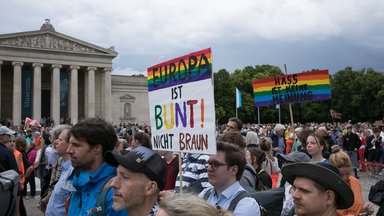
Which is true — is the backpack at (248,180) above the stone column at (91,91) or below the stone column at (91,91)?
below

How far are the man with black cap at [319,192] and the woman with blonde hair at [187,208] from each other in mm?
1367

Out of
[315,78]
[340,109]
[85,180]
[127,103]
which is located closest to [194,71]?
[85,180]

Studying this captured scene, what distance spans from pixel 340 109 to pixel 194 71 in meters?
68.2

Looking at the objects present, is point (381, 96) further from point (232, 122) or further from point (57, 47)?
point (232, 122)

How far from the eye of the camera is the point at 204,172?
488 cm

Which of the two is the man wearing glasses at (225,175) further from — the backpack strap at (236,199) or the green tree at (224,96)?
the green tree at (224,96)

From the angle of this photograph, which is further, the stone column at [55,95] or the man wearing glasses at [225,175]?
the stone column at [55,95]

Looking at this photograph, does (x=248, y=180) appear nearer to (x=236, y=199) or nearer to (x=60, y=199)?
(x=236, y=199)

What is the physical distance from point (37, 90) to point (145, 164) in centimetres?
5164

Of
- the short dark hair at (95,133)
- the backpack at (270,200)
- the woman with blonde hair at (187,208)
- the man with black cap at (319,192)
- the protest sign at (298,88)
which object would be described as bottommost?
the backpack at (270,200)

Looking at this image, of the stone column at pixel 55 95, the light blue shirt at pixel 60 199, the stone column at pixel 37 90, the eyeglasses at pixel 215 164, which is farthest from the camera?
the stone column at pixel 55 95

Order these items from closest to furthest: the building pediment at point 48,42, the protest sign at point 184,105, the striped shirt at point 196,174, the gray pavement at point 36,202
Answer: the protest sign at point 184,105, the striped shirt at point 196,174, the gray pavement at point 36,202, the building pediment at point 48,42

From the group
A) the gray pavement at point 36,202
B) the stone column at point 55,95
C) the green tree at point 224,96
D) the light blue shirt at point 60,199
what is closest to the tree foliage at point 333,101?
the green tree at point 224,96

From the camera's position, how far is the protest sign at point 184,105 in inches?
160
